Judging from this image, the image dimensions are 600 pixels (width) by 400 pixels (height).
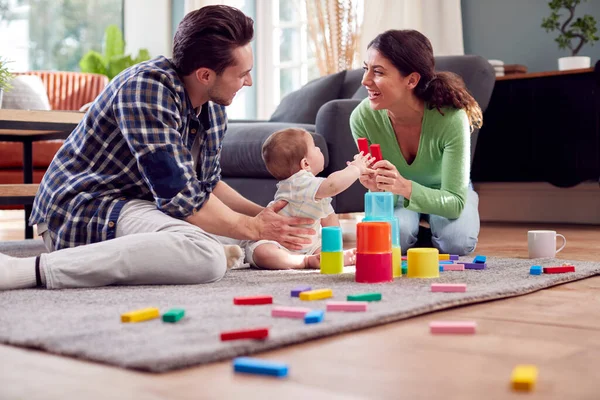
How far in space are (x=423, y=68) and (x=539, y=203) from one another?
7.93ft

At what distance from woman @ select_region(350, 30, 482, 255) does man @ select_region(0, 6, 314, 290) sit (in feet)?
1.90

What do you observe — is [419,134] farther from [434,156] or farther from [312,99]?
[312,99]

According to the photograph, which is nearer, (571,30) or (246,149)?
(246,149)

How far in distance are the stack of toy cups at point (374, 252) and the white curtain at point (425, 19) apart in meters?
3.20

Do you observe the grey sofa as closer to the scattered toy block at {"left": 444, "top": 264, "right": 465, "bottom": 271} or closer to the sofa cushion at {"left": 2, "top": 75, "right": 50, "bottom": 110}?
the scattered toy block at {"left": 444, "top": 264, "right": 465, "bottom": 271}

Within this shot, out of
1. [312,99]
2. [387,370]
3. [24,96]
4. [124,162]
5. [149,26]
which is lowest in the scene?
[387,370]

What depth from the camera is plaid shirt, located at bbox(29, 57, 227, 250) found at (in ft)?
5.95

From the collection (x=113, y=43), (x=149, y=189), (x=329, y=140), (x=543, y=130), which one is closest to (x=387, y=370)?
(x=149, y=189)

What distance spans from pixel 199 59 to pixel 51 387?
1.12 metres

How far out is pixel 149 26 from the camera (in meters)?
6.34

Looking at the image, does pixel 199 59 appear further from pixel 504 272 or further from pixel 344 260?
pixel 504 272

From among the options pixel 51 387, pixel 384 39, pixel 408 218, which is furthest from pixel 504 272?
pixel 51 387

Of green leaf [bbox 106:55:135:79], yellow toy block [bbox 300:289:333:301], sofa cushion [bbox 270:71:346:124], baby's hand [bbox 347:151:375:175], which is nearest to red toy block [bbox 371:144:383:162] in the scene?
baby's hand [bbox 347:151:375:175]

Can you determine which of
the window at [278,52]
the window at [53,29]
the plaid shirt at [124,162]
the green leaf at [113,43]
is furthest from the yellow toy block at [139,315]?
the window at [53,29]
